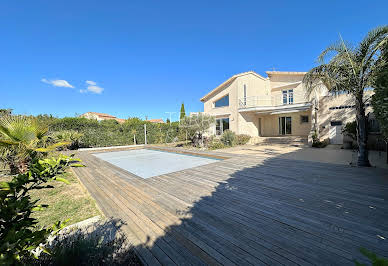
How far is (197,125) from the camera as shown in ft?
45.4

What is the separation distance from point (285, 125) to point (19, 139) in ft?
65.4

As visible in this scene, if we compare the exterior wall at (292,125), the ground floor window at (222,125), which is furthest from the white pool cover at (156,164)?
the exterior wall at (292,125)

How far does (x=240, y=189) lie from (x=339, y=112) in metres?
13.1

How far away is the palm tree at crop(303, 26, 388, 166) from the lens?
5.32 m

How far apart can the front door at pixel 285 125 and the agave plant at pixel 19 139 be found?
19.1m

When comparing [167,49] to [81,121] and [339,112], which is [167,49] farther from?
[339,112]

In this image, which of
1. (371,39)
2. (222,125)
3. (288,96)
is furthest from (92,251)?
(288,96)

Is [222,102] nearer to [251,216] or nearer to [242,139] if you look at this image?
[242,139]

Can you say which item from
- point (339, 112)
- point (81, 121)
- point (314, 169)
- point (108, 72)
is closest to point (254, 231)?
point (314, 169)

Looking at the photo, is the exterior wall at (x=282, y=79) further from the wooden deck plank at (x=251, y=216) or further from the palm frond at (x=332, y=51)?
the wooden deck plank at (x=251, y=216)

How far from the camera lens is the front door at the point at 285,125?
16938 mm

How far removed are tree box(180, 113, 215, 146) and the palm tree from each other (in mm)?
8937

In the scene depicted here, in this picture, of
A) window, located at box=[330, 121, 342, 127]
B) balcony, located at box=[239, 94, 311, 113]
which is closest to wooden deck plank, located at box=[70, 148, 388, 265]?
window, located at box=[330, 121, 342, 127]

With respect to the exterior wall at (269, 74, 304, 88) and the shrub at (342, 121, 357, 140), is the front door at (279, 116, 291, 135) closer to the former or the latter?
the exterior wall at (269, 74, 304, 88)
